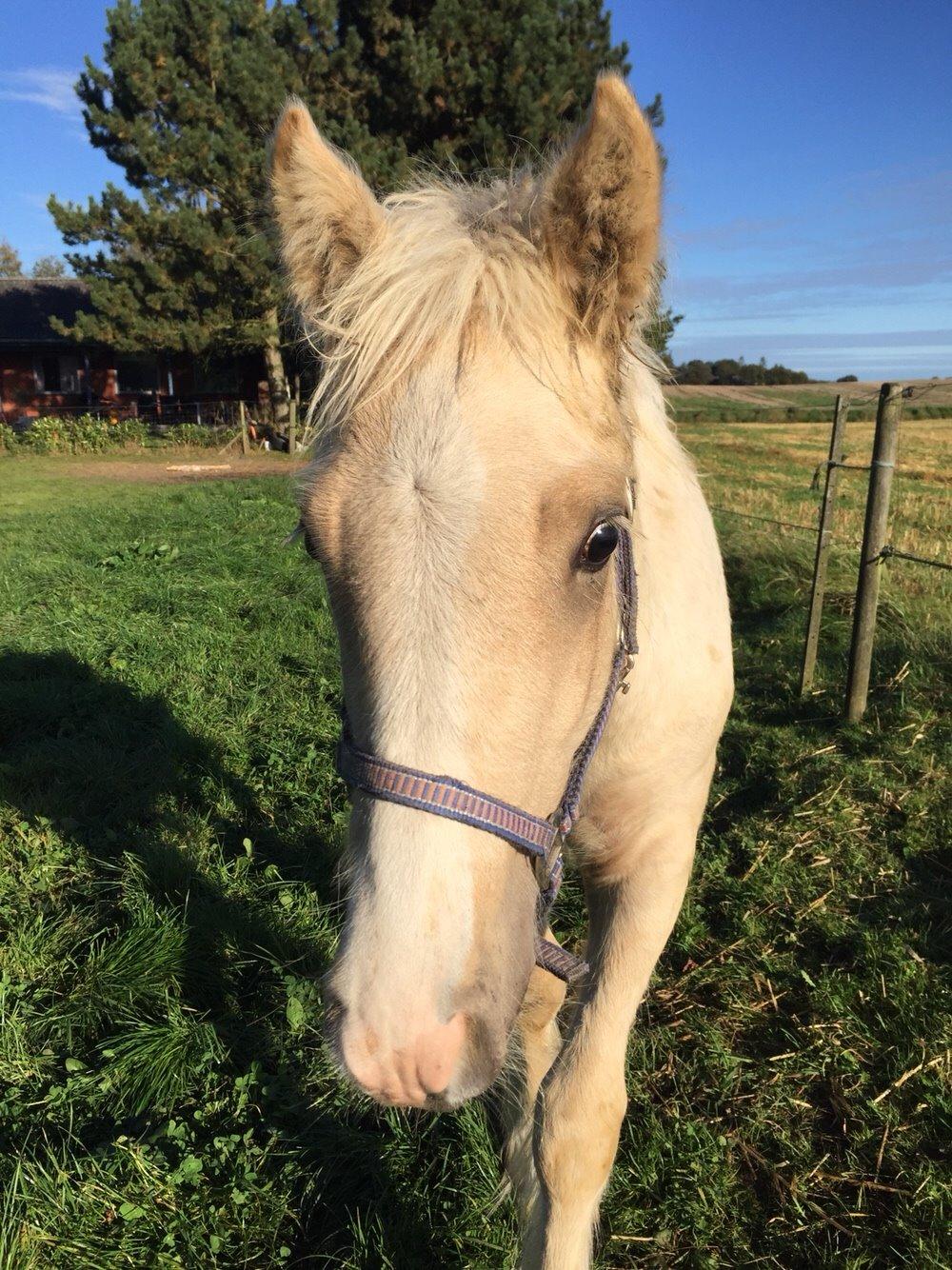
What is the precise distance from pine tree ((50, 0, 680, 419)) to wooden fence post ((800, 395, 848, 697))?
13.5 m

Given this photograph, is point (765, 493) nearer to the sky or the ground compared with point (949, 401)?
nearer to the ground

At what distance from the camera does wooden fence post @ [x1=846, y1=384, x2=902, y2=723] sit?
15.2 feet

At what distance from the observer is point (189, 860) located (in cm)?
335

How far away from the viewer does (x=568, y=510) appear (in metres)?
1.39

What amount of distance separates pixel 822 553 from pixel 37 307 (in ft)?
113

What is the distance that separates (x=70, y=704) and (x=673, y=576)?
13.6ft

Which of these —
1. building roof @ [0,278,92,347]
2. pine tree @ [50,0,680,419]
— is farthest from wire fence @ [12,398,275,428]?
pine tree @ [50,0,680,419]

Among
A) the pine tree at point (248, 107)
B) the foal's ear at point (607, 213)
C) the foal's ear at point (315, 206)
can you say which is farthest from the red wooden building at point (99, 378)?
the foal's ear at point (607, 213)

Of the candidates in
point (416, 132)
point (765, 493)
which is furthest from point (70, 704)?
point (416, 132)

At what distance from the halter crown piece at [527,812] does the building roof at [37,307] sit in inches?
1213

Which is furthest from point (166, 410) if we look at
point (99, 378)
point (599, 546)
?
point (599, 546)

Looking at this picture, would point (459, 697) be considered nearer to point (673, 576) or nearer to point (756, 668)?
point (673, 576)

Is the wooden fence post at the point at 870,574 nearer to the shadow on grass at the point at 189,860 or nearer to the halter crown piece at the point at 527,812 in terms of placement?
the shadow on grass at the point at 189,860

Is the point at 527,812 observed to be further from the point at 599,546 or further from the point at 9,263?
the point at 9,263
